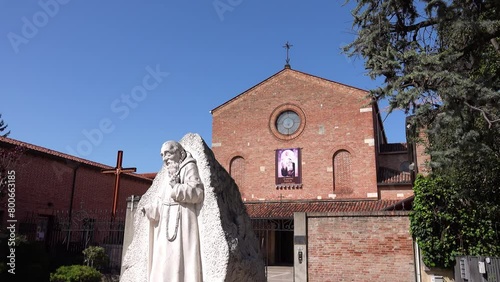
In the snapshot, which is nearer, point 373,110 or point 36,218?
point 36,218

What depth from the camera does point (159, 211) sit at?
3955 mm

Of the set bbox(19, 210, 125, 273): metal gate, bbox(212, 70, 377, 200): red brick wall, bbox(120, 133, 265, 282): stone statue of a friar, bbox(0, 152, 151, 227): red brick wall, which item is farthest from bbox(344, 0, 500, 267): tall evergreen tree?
bbox(212, 70, 377, 200): red brick wall

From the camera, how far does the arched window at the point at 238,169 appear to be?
2625 centimetres

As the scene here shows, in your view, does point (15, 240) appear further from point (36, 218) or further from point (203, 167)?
point (203, 167)

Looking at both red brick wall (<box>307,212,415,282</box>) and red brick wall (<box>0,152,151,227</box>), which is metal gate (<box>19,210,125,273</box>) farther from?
red brick wall (<box>307,212,415,282</box>)

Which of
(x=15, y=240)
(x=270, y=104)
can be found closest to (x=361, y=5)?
(x=15, y=240)

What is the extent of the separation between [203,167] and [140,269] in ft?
4.13

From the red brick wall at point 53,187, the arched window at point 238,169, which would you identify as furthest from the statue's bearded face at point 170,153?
the arched window at point 238,169

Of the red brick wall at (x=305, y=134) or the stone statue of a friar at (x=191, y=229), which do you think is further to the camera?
the red brick wall at (x=305, y=134)

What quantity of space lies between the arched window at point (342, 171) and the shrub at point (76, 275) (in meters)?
15.6

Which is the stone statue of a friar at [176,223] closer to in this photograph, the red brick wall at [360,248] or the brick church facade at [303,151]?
the red brick wall at [360,248]

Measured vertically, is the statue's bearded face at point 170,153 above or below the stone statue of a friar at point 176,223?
above

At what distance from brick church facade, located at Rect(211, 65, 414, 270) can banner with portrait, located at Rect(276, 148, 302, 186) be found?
62mm

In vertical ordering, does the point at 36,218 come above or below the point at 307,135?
below
